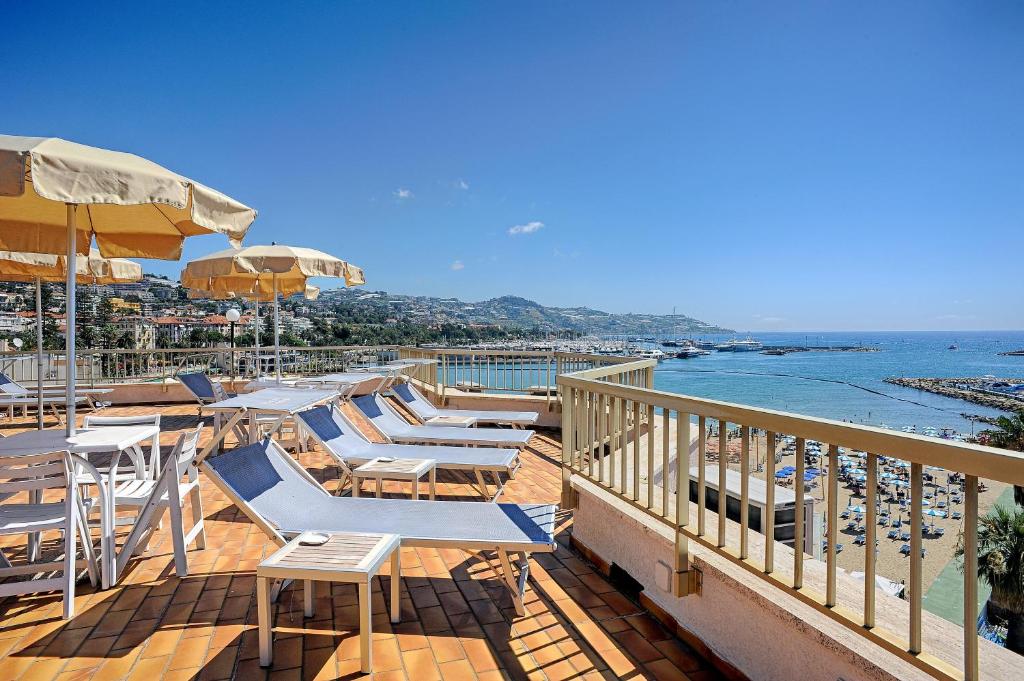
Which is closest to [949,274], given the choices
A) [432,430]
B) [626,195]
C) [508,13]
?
[626,195]

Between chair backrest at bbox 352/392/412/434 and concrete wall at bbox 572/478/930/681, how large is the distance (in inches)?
120

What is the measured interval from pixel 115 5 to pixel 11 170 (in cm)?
1237

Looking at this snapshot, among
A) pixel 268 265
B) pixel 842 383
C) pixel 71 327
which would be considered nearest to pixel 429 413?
pixel 268 265

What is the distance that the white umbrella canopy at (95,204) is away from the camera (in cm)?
257

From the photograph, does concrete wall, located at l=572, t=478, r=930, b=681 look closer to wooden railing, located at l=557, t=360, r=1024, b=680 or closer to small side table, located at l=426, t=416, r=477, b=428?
wooden railing, located at l=557, t=360, r=1024, b=680

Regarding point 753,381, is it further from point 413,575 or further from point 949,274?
point 413,575

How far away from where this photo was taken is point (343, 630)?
8.26 feet

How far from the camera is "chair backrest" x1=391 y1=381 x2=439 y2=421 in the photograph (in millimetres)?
6801

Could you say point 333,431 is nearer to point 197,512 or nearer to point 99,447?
point 197,512

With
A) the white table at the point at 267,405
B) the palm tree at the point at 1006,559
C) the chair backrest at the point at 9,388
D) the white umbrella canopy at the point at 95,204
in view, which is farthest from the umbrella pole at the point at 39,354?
the palm tree at the point at 1006,559

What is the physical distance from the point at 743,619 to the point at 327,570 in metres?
1.68

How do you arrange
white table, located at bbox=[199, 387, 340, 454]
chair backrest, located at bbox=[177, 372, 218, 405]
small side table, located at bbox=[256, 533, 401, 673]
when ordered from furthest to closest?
chair backrest, located at bbox=[177, 372, 218, 405] < white table, located at bbox=[199, 387, 340, 454] < small side table, located at bbox=[256, 533, 401, 673]

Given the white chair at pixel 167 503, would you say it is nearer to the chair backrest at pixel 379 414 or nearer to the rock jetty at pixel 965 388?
the chair backrest at pixel 379 414

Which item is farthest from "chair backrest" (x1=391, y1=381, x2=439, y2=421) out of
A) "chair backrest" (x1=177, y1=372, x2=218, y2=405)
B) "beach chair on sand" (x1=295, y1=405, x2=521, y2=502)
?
"chair backrest" (x1=177, y1=372, x2=218, y2=405)
